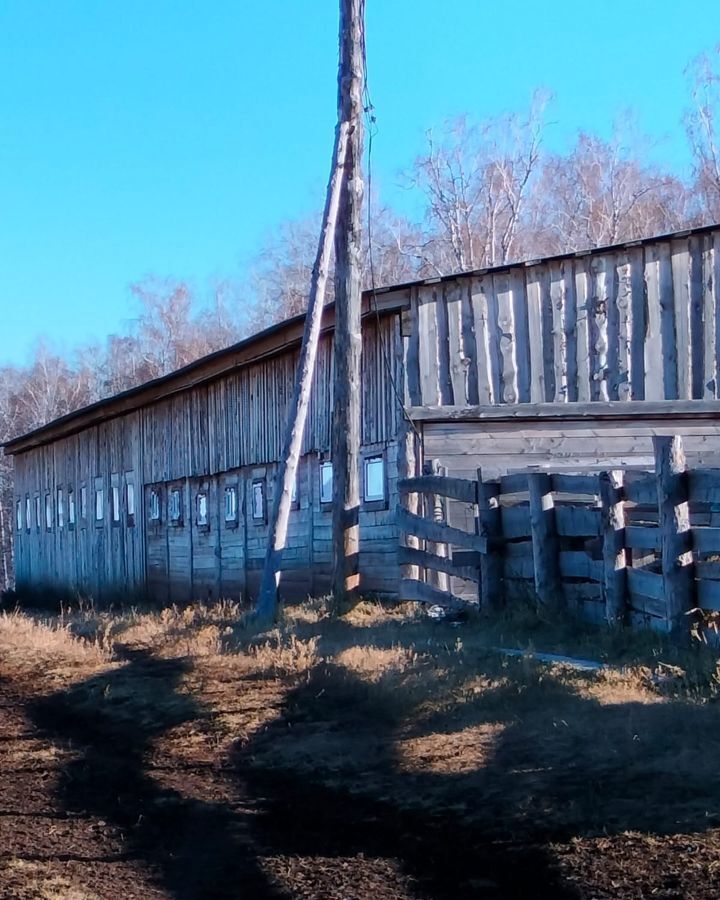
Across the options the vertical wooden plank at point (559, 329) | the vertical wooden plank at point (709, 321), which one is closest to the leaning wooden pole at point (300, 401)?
the vertical wooden plank at point (559, 329)

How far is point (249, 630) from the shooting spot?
13.4 meters

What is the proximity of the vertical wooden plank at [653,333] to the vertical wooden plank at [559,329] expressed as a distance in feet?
3.84

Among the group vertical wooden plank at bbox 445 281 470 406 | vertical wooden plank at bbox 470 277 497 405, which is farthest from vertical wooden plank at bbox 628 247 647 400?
vertical wooden plank at bbox 445 281 470 406

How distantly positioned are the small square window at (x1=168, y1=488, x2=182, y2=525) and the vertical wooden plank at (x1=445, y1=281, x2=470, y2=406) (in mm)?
9427

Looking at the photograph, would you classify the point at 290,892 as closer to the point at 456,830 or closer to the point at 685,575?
the point at 456,830

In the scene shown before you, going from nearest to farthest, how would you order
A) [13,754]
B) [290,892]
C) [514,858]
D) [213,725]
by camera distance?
1. [290,892]
2. [514,858]
3. [13,754]
4. [213,725]

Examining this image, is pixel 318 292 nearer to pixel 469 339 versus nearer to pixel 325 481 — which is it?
pixel 469 339

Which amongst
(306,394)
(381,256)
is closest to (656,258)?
(306,394)

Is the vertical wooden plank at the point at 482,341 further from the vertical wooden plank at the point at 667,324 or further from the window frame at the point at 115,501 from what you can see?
the window frame at the point at 115,501

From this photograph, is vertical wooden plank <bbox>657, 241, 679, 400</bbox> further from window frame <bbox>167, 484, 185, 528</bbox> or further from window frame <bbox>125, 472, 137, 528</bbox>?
window frame <bbox>125, 472, 137, 528</bbox>

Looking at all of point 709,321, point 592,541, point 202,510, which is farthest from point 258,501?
point 592,541

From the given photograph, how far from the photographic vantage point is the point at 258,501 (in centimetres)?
2072

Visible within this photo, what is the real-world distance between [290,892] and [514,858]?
1.10 m

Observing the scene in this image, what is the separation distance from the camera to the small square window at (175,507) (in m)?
24.4
